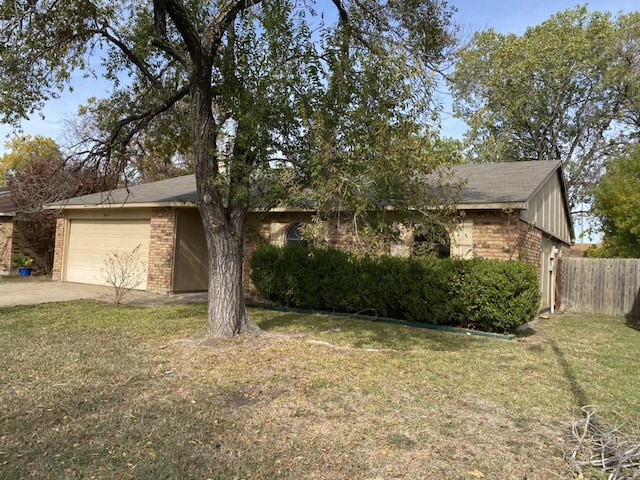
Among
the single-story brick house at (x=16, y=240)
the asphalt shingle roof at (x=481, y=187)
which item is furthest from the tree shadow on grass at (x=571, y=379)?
the single-story brick house at (x=16, y=240)

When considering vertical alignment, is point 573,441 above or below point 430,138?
below

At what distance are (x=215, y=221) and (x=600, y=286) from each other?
12.8m

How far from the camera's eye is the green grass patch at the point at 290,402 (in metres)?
3.63

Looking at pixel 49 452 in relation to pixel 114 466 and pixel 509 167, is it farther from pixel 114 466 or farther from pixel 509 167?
pixel 509 167

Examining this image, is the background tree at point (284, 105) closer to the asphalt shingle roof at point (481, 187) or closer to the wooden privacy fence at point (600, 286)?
the asphalt shingle roof at point (481, 187)

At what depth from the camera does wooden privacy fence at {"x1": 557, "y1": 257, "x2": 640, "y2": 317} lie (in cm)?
1445

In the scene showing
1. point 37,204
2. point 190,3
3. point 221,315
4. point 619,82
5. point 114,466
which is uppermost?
point 619,82

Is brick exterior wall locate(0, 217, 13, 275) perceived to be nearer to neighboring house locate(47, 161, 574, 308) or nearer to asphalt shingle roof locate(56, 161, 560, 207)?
neighboring house locate(47, 161, 574, 308)

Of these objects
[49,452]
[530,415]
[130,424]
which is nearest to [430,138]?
[530,415]

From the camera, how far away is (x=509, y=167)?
14641mm

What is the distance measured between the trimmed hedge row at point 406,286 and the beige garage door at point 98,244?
15.9 feet

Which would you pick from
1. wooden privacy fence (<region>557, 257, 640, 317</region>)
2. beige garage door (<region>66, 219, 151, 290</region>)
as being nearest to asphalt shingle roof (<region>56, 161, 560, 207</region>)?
beige garage door (<region>66, 219, 151, 290</region>)

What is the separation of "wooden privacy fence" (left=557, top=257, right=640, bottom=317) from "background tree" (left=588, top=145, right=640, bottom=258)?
8.07ft

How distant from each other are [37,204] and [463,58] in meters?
8.10
